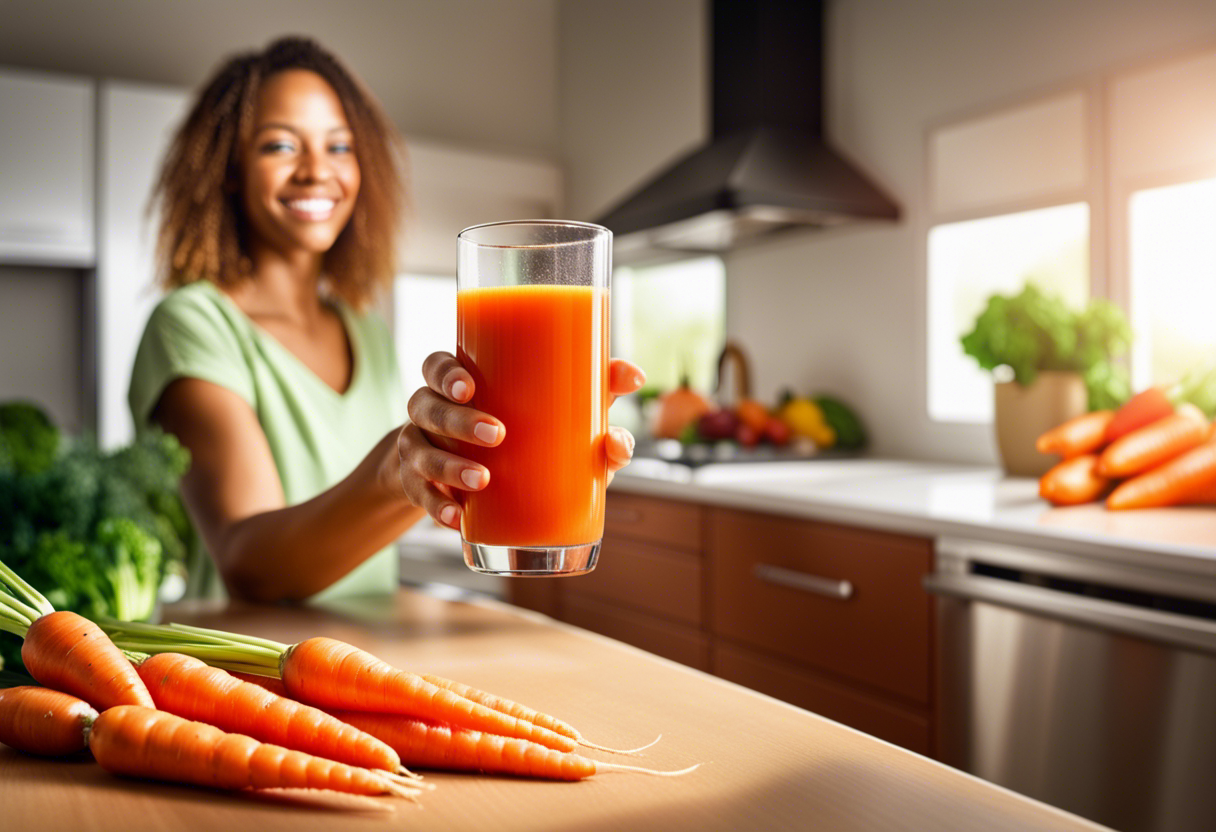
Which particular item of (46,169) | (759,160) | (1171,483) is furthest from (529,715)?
(46,169)

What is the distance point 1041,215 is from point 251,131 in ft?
6.31

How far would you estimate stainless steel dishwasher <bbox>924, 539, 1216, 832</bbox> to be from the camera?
1286mm

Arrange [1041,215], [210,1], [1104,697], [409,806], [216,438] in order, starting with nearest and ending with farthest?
[409,806]
[216,438]
[1104,697]
[1041,215]
[210,1]

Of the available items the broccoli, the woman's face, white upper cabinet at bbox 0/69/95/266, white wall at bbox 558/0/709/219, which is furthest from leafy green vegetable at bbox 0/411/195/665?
white wall at bbox 558/0/709/219

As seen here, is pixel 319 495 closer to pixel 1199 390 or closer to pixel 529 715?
pixel 529 715

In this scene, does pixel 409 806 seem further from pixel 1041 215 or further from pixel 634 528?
pixel 1041 215

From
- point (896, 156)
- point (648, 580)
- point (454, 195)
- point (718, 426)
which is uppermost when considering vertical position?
point (454, 195)

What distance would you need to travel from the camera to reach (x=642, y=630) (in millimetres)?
2379

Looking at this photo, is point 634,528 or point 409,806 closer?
point 409,806

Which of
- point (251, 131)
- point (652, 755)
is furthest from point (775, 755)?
point (251, 131)

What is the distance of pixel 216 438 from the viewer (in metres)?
1.14

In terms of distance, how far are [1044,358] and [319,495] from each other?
1.62 meters

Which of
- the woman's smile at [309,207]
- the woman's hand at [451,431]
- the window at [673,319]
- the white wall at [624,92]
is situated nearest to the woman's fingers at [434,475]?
the woman's hand at [451,431]

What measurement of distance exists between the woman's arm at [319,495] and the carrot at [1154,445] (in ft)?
4.04
